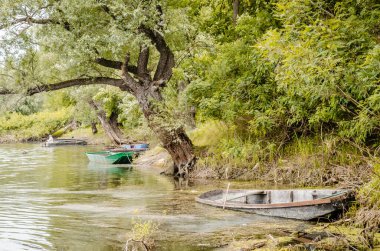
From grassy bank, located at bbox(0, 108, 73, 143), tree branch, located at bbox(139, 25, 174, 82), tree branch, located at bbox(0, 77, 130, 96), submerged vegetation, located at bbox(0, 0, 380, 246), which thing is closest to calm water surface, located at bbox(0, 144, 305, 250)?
submerged vegetation, located at bbox(0, 0, 380, 246)

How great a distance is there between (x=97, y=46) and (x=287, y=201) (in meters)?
8.93

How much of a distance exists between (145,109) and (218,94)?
3275 millimetres

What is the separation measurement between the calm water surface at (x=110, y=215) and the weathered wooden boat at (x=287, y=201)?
0.66 feet

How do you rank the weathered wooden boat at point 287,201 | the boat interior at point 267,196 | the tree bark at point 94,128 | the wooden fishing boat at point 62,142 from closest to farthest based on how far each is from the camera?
the weathered wooden boat at point 287,201, the boat interior at point 267,196, the wooden fishing boat at point 62,142, the tree bark at point 94,128

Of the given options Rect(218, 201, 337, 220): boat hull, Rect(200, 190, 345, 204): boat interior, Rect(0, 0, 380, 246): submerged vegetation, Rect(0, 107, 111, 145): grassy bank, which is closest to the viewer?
Rect(218, 201, 337, 220): boat hull

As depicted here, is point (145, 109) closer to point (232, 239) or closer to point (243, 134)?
point (243, 134)

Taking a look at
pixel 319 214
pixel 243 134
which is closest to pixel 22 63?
pixel 243 134

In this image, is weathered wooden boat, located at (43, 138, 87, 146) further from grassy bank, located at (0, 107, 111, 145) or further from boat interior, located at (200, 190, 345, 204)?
boat interior, located at (200, 190, 345, 204)

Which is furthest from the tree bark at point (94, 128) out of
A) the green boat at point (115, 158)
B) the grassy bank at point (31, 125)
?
the green boat at point (115, 158)

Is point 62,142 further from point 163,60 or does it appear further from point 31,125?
point 163,60

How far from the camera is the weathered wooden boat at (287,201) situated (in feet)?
31.1

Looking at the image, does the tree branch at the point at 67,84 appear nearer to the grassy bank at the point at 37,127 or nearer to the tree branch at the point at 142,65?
the tree branch at the point at 142,65

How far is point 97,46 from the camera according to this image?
1653cm

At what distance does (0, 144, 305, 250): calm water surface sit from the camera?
905 cm
